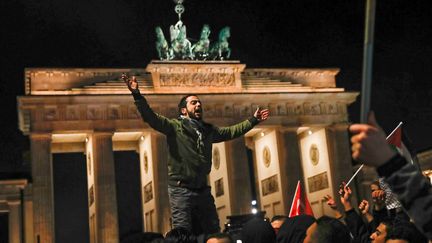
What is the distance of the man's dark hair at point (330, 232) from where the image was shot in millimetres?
4703

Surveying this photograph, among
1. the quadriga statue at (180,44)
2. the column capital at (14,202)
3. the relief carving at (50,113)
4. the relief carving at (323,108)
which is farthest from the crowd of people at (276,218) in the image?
the relief carving at (323,108)

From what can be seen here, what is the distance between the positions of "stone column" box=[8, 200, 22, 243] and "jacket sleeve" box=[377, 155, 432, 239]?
121 feet

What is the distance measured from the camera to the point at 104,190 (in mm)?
39500

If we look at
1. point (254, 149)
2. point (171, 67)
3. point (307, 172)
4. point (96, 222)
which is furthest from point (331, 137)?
point (96, 222)

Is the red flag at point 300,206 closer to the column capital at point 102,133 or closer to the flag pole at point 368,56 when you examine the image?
the flag pole at point 368,56

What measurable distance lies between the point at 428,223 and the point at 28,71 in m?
39.7

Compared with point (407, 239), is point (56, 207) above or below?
below

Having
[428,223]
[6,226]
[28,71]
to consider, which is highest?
[28,71]

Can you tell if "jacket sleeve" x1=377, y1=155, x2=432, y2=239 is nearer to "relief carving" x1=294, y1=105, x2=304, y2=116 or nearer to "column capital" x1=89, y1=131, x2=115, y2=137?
"column capital" x1=89, y1=131, x2=115, y2=137

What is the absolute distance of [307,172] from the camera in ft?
153

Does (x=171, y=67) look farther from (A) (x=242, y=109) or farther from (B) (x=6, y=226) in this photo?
(B) (x=6, y=226)

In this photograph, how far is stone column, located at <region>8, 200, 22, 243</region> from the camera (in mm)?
36969

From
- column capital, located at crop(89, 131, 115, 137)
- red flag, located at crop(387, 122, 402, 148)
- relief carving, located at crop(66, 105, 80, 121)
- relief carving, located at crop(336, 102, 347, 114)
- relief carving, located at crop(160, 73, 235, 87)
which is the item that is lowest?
red flag, located at crop(387, 122, 402, 148)

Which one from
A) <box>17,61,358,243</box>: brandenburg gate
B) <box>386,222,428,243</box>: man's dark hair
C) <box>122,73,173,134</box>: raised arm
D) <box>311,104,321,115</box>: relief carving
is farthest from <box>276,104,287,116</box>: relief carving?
<box>386,222,428,243</box>: man's dark hair
